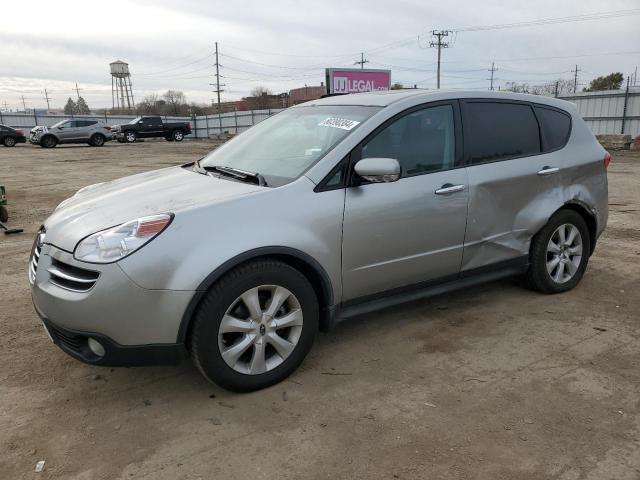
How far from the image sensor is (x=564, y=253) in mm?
4484

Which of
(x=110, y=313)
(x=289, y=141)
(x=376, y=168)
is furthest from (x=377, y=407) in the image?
Result: (x=289, y=141)

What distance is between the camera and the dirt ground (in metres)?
2.40

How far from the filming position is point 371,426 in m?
2.67

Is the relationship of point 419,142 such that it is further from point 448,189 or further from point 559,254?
point 559,254

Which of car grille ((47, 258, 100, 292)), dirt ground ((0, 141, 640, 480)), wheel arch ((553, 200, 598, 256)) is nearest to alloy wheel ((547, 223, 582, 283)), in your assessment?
wheel arch ((553, 200, 598, 256))

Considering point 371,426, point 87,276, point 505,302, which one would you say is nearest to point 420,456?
point 371,426

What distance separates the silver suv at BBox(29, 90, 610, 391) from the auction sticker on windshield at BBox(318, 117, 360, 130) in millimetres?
17

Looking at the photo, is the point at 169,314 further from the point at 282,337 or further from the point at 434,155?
the point at 434,155

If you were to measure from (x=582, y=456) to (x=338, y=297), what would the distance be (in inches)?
60.3

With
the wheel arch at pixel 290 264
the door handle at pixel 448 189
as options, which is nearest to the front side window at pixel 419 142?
the door handle at pixel 448 189

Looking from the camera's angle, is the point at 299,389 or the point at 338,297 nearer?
the point at 299,389

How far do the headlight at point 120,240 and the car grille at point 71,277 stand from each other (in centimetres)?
7

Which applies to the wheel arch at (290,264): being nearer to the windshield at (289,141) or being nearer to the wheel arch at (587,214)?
the windshield at (289,141)

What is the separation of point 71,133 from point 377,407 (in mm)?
30334
